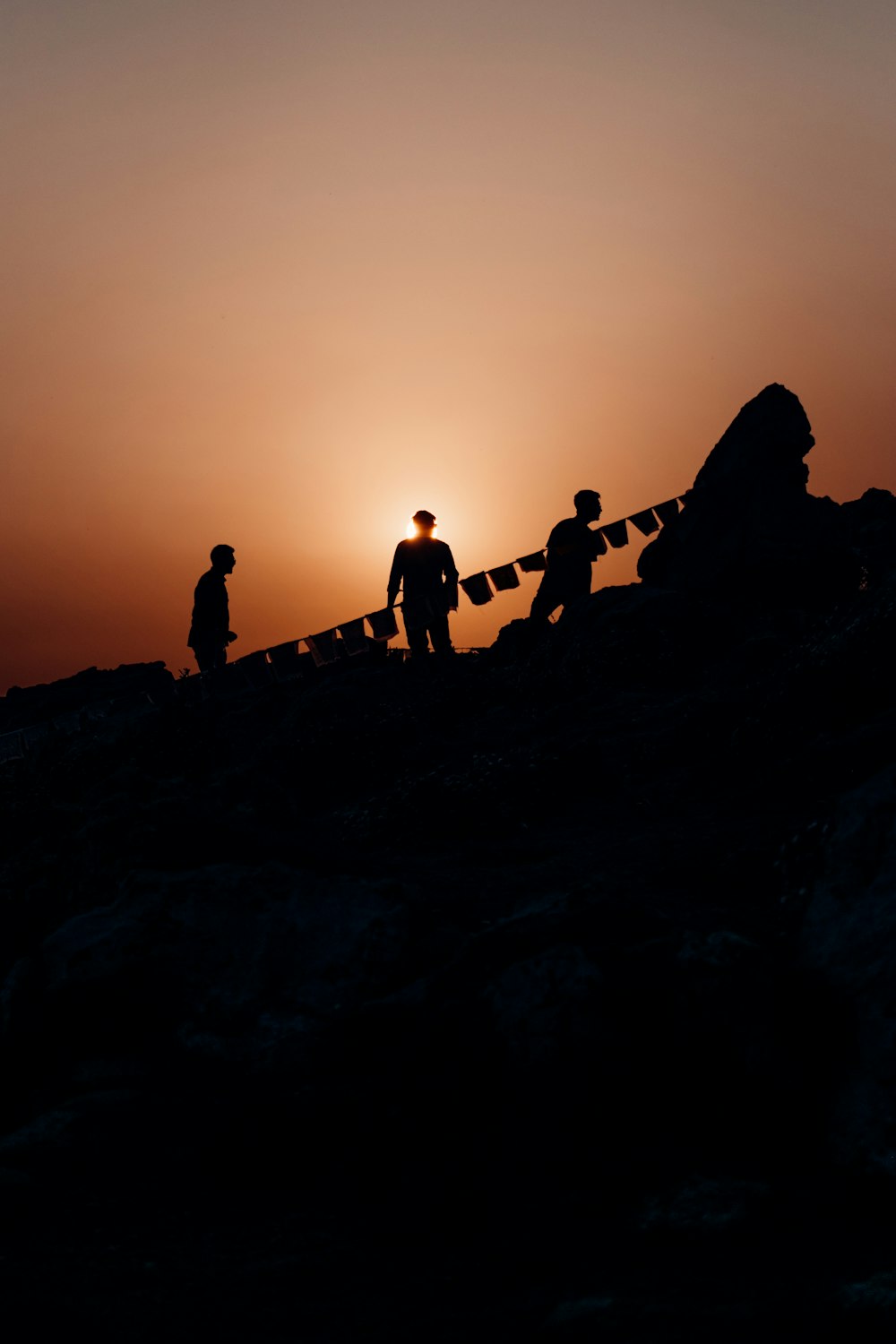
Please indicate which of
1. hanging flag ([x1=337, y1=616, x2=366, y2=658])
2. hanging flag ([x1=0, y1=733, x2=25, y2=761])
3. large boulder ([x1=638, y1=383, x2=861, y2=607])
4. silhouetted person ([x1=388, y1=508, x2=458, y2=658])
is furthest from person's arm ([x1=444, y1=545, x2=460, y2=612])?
hanging flag ([x1=0, y1=733, x2=25, y2=761])

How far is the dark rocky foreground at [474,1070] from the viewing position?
512 cm

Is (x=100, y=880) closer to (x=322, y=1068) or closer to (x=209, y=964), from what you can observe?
(x=209, y=964)

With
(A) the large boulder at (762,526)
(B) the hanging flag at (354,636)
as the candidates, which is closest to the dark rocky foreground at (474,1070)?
(A) the large boulder at (762,526)

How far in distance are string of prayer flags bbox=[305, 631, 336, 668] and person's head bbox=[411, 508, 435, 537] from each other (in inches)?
133

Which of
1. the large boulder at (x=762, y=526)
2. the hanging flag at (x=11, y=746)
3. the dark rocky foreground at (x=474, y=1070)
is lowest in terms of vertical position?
the dark rocky foreground at (x=474, y=1070)

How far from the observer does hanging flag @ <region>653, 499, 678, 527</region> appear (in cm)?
2433

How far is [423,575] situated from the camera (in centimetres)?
2053

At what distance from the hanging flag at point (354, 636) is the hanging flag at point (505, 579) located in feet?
9.55

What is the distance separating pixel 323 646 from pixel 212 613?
2147mm

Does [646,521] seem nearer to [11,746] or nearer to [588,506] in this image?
[588,506]

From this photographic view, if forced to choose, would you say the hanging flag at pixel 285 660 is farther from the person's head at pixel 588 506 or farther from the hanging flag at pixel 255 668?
the person's head at pixel 588 506

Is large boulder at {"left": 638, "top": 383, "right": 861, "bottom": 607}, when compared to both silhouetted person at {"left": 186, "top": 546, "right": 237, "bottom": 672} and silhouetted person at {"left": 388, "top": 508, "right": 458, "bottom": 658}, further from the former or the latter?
silhouetted person at {"left": 186, "top": 546, "right": 237, "bottom": 672}

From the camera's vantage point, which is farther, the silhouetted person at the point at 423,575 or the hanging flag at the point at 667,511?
the hanging flag at the point at 667,511

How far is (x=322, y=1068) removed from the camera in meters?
7.07
